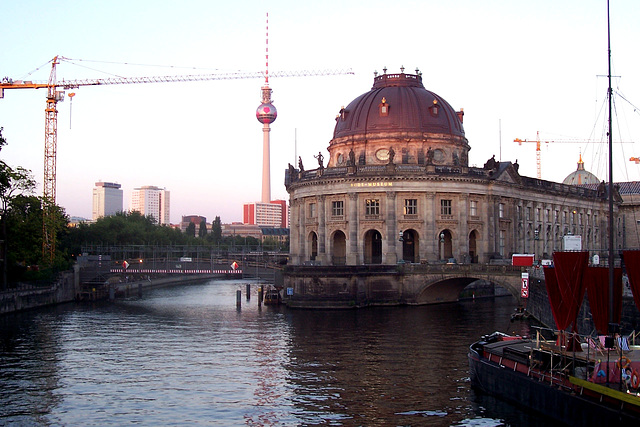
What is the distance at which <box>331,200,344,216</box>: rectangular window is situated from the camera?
103m

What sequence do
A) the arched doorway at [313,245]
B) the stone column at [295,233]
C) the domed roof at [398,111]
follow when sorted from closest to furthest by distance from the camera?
the domed roof at [398,111], the arched doorway at [313,245], the stone column at [295,233]

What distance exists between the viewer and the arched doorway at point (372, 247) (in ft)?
340

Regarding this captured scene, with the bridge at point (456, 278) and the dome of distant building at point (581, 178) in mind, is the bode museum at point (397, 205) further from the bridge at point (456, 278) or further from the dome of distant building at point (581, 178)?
the dome of distant building at point (581, 178)

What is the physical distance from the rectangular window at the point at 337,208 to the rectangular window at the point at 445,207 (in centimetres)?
1348

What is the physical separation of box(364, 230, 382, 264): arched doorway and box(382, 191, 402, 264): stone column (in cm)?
416

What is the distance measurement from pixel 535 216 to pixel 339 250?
32875mm

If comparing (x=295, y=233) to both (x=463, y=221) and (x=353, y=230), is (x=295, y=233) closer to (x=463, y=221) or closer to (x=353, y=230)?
(x=353, y=230)

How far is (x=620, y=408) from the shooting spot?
32312 millimetres

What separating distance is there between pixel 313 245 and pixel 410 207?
1936 cm

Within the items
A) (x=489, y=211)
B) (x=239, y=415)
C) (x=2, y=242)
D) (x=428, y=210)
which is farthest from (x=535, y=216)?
(x=239, y=415)

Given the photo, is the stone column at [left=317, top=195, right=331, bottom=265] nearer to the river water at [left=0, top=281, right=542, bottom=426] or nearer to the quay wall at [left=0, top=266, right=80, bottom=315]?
the river water at [left=0, top=281, right=542, bottom=426]

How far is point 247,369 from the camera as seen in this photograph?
52031mm

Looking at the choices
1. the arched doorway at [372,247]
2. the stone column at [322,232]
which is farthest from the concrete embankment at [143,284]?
the arched doorway at [372,247]

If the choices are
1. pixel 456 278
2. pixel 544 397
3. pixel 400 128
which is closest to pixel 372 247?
pixel 456 278
